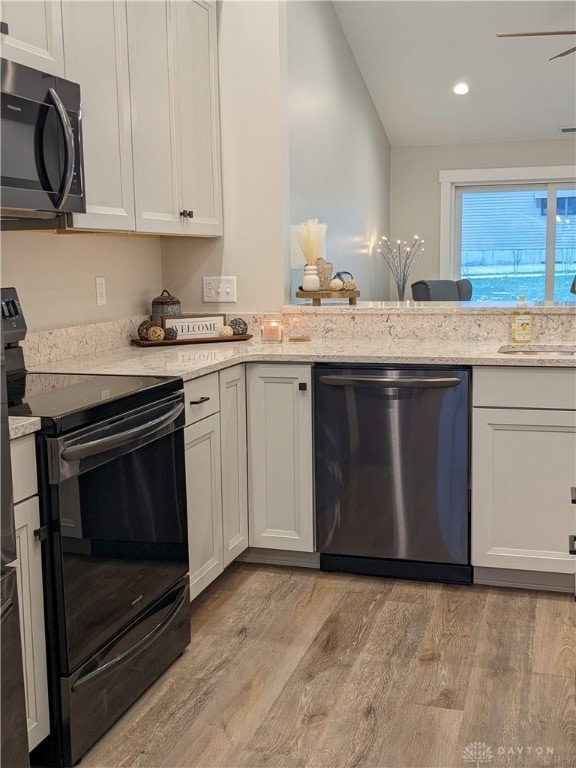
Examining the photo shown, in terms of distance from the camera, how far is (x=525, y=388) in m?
2.87

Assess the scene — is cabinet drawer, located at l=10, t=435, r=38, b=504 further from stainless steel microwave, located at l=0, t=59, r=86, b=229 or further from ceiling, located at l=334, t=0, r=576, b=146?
ceiling, located at l=334, t=0, r=576, b=146

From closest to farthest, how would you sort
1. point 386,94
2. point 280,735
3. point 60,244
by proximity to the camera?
point 280,735
point 60,244
point 386,94

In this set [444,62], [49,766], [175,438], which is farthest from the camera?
[444,62]

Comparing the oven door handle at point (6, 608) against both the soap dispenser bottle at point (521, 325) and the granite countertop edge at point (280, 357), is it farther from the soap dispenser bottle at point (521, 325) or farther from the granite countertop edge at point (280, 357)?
the soap dispenser bottle at point (521, 325)

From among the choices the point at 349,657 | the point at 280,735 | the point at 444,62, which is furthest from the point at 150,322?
the point at 444,62

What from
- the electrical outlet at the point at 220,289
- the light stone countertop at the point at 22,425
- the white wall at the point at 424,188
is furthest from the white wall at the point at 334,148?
the light stone countertop at the point at 22,425

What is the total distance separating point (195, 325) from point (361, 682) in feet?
5.47

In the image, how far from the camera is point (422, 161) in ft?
26.2

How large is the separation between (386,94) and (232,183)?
3689 mm

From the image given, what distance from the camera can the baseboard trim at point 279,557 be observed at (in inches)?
128

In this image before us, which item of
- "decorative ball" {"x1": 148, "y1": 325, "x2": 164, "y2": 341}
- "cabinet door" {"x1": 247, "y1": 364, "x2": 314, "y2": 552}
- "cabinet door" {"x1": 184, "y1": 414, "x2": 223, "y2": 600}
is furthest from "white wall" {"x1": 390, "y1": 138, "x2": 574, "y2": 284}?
"cabinet door" {"x1": 184, "y1": 414, "x2": 223, "y2": 600}

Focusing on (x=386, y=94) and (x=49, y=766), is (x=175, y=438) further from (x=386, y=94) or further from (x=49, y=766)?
(x=386, y=94)

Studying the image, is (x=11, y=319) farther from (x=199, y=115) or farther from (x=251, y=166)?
(x=251, y=166)

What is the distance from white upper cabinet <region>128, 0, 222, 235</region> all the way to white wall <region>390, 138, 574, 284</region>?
15.4 ft
